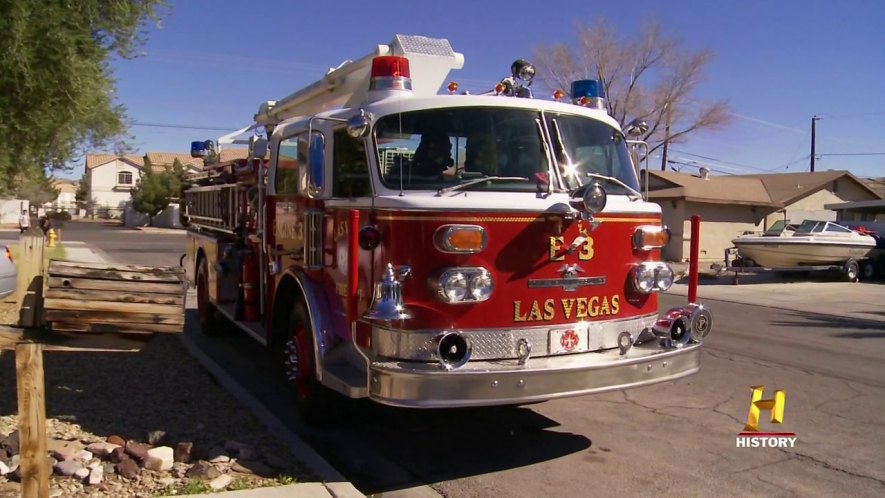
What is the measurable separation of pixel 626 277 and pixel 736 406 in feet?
7.67

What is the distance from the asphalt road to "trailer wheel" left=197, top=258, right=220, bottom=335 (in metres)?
1.00

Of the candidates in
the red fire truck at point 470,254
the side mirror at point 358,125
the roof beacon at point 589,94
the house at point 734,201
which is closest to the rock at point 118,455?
the red fire truck at point 470,254

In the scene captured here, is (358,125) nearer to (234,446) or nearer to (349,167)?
(349,167)

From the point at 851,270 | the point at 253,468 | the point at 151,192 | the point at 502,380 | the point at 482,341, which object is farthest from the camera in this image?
the point at 151,192

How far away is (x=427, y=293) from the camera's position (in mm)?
4434

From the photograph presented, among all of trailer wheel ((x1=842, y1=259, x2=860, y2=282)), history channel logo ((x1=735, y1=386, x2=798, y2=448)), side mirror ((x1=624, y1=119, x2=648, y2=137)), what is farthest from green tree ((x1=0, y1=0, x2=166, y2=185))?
trailer wheel ((x1=842, y1=259, x2=860, y2=282))

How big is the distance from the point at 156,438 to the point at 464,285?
2411mm

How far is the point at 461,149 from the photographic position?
5.00 m

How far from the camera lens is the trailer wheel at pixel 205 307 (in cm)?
912

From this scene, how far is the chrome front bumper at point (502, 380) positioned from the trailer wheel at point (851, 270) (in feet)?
62.5

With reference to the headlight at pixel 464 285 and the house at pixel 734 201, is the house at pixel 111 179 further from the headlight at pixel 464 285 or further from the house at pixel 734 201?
the headlight at pixel 464 285

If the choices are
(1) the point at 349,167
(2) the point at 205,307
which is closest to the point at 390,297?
(1) the point at 349,167

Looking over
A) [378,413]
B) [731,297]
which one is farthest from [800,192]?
[378,413]

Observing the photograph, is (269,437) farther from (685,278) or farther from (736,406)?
(685,278)
